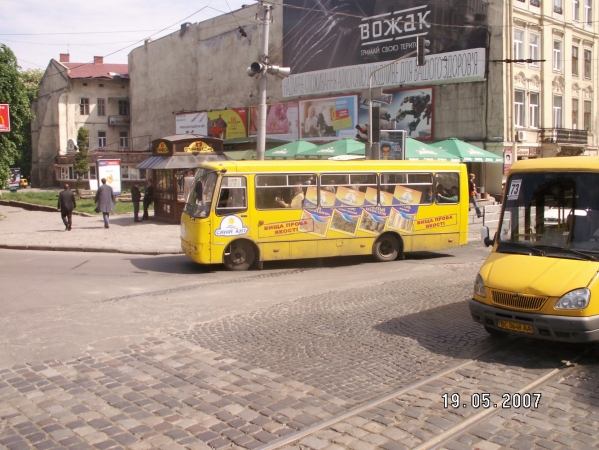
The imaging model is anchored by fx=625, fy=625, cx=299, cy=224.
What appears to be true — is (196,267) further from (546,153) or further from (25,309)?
(546,153)

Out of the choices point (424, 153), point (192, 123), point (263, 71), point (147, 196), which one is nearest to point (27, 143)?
point (192, 123)

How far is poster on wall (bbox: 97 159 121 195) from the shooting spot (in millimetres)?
32000

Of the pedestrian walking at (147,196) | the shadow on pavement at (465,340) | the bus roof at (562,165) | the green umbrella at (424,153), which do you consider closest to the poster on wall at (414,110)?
the green umbrella at (424,153)

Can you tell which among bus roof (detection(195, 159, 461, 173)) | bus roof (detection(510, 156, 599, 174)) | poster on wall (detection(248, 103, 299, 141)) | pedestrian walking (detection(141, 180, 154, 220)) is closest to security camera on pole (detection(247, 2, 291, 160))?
bus roof (detection(195, 159, 461, 173))

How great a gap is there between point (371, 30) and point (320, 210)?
25547 mm

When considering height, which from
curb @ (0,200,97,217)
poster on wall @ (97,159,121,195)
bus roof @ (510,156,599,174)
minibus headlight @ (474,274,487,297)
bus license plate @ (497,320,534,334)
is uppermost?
poster on wall @ (97,159,121,195)

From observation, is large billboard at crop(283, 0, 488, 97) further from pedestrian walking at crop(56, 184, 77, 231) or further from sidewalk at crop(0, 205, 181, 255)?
pedestrian walking at crop(56, 184, 77, 231)

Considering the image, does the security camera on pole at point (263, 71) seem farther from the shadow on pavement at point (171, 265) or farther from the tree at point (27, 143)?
the tree at point (27, 143)

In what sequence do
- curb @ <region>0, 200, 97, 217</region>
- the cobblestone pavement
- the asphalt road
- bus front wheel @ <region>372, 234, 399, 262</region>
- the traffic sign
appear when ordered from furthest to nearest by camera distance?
curb @ <region>0, 200, 97, 217</region>
the traffic sign
bus front wheel @ <region>372, 234, 399, 262</region>
the asphalt road
the cobblestone pavement

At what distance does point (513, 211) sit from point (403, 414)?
3449 mm

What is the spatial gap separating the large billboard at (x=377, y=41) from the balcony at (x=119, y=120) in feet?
Answer: 88.0

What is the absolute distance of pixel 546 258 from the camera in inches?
282

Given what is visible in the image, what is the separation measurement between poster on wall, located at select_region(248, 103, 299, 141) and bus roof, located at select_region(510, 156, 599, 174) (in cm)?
3590

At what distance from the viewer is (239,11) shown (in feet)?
161
